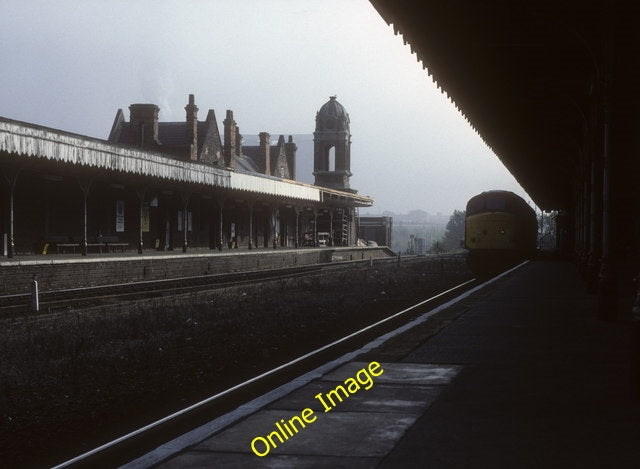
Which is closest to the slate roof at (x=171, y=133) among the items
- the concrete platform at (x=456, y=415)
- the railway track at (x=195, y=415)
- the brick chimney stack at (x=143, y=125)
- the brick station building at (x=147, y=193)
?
the brick station building at (x=147, y=193)

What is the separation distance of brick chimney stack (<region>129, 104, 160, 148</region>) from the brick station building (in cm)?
6

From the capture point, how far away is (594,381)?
766 cm

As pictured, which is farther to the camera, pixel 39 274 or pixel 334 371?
pixel 39 274

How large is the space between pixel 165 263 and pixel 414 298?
37.4 ft

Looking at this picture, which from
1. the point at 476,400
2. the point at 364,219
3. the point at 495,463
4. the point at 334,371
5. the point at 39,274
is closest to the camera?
the point at 495,463

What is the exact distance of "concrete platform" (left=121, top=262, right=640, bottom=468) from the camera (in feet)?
16.2

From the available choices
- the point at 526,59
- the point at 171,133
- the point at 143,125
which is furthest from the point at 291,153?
the point at 526,59

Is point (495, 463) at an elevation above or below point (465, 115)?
below

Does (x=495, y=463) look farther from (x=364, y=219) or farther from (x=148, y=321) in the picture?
(x=364, y=219)

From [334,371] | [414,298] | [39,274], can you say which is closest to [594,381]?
[334,371]

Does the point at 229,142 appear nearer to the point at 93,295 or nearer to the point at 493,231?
the point at 493,231

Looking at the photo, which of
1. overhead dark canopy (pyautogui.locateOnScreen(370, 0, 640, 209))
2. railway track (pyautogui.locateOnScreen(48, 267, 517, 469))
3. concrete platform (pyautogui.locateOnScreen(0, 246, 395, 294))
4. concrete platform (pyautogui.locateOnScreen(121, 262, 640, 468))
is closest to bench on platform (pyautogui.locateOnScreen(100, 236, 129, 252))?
concrete platform (pyautogui.locateOnScreen(0, 246, 395, 294))

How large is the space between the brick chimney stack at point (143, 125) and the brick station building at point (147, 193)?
0.20 feet

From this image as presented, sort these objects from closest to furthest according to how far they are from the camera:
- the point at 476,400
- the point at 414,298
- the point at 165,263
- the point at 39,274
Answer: the point at 476,400
the point at 414,298
the point at 39,274
the point at 165,263
